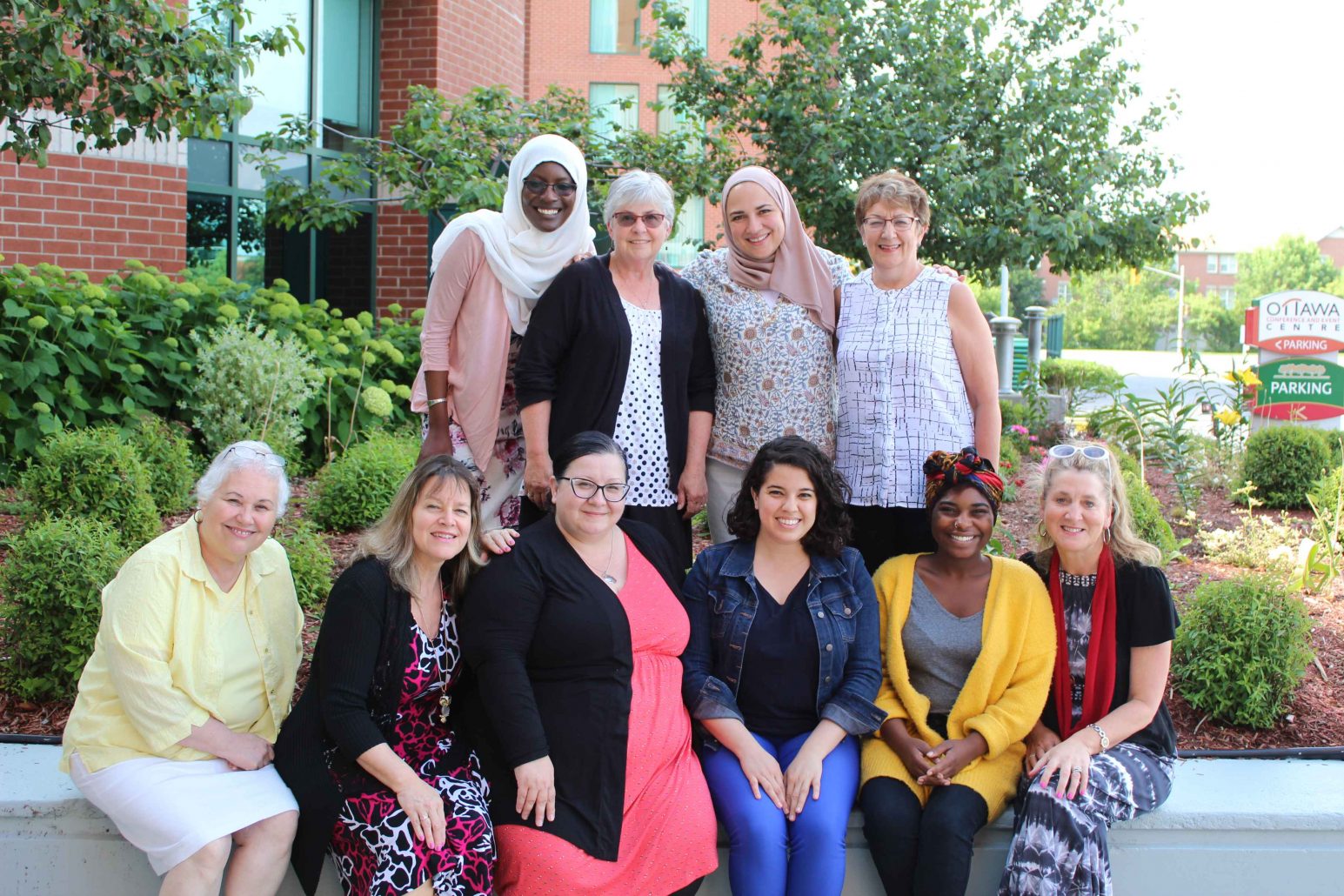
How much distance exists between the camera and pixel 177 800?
2.80m

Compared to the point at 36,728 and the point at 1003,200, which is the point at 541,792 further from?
the point at 1003,200

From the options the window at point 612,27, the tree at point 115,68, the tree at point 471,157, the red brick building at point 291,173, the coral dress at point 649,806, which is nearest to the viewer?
Answer: the coral dress at point 649,806

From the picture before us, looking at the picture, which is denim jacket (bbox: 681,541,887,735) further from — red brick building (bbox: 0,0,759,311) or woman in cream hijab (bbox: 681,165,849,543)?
red brick building (bbox: 0,0,759,311)

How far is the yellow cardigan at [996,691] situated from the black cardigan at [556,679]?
716 mm

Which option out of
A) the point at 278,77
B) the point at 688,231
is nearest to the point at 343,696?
the point at 278,77

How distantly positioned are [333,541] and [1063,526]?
11.3 feet

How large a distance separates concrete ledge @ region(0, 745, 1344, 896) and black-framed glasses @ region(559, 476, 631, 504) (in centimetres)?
99

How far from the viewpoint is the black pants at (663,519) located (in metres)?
3.68

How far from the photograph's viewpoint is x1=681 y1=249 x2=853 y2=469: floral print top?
3.72 m

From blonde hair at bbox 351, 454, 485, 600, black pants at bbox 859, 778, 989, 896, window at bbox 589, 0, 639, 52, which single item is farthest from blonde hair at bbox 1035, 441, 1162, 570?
window at bbox 589, 0, 639, 52

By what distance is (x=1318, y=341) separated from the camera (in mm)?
10664

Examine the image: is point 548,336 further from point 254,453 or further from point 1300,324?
point 1300,324

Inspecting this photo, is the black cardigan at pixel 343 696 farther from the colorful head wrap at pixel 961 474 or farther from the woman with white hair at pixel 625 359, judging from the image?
the colorful head wrap at pixel 961 474

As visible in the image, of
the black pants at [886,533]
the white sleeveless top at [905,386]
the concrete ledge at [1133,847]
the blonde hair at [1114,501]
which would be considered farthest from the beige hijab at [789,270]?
the concrete ledge at [1133,847]
